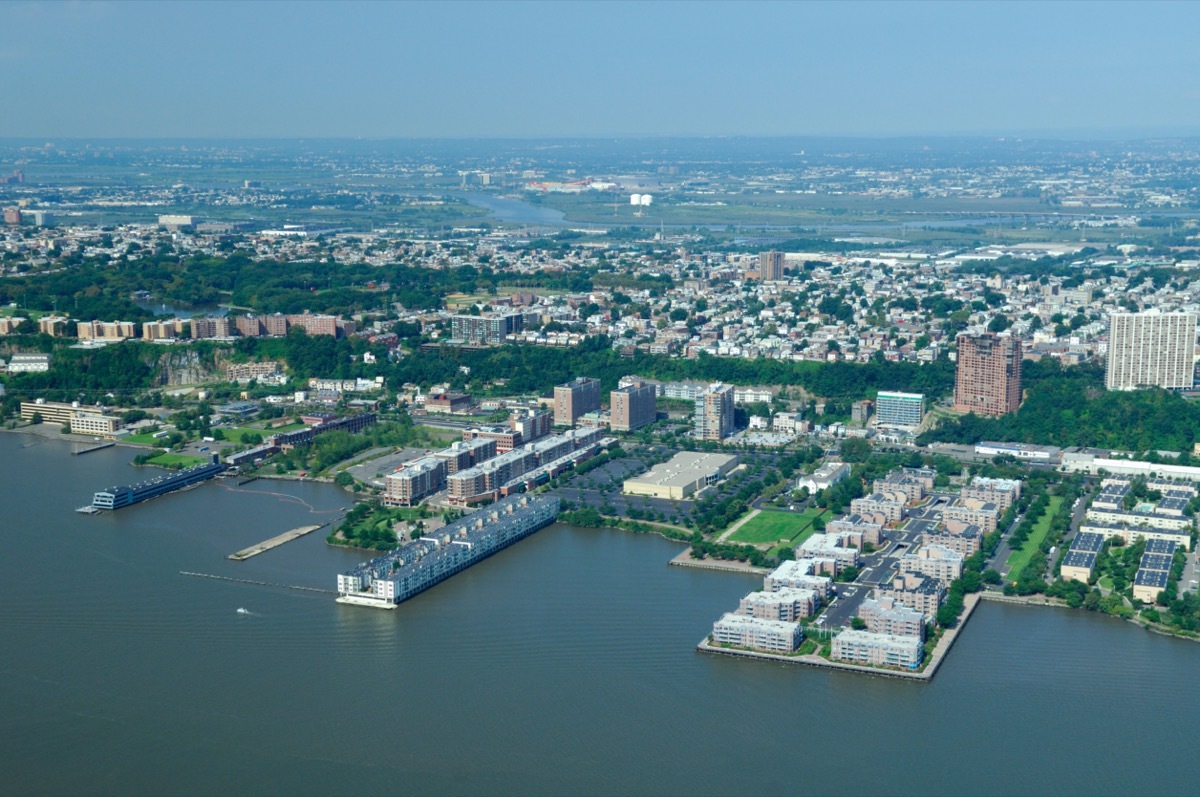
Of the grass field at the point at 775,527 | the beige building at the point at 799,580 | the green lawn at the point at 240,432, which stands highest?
the beige building at the point at 799,580

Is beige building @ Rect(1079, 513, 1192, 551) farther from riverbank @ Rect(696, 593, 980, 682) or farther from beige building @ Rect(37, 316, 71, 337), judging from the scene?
beige building @ Rect(37, 316, 71, 337)

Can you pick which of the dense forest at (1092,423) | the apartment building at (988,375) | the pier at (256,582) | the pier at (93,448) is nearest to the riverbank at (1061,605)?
the pier at (256,582)

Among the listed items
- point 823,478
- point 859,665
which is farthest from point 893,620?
point 823,478

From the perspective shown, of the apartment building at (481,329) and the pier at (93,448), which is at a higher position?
the apartment building at (481,329)

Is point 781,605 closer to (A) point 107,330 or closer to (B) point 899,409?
(B) point 899,409

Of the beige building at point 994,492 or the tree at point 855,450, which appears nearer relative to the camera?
the beige building at point 994,492

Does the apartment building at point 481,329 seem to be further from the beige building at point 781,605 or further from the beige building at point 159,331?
the beige building at point 781,605
